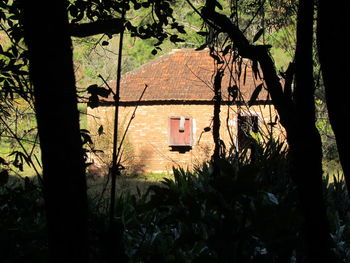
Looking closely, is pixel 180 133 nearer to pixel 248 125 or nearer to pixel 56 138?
pixel 248 125

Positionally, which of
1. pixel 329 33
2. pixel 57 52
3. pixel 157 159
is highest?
pixel 329 33

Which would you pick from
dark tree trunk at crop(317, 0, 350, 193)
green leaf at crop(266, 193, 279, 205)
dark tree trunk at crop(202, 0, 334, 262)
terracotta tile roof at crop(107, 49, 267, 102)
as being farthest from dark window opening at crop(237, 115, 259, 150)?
terracotta tile roof at crop(107, 49, 267, 102)

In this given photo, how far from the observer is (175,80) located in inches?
821

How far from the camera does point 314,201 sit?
1669mm

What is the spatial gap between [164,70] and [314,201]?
20.2 m

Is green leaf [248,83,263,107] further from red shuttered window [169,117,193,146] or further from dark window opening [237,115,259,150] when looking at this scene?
red shuttered window [169,117,193,146]

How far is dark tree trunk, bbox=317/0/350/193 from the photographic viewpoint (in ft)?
5.31

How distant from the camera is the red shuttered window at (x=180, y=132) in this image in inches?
819

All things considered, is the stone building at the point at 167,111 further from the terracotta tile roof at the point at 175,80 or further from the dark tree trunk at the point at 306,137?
the dark tree trunk at the point at 306,137

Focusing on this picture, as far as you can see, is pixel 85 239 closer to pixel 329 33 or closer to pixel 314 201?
pixel 314 201

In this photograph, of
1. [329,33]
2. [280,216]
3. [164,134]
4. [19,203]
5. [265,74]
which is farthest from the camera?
[164,134]

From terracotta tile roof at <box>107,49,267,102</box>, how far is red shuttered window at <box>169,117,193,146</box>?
1111 millimetres

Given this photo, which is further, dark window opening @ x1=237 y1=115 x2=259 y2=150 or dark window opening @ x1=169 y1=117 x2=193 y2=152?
dark window opening @ x1=169 y1=117 x2=193 y2=152

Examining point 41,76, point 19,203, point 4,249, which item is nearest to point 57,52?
point 41,76
